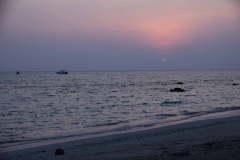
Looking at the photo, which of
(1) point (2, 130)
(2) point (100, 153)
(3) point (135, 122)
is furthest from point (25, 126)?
(2) point (100, 153)

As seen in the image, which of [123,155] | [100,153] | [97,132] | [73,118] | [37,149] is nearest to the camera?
[123,155]

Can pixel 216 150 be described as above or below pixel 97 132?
above

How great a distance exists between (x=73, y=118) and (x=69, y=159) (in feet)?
45.6

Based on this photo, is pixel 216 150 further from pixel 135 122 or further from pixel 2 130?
pixel 2 130

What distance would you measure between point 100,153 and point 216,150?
4.06 meters

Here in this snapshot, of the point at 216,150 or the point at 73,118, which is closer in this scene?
the point at 216,150

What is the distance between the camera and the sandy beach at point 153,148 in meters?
9.51

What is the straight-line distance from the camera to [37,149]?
13.3 metres

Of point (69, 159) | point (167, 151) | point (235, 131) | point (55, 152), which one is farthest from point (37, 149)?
point (235, 131)

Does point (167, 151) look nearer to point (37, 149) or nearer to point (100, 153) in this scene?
point (100, 153)

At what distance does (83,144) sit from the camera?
1363cm

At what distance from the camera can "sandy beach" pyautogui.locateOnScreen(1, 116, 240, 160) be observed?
951 cm

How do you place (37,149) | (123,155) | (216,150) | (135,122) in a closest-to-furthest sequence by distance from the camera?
(216,150) < (123,155) < (37,149) < (135,122)

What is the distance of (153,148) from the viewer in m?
11.3
